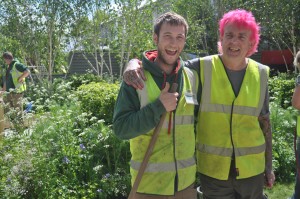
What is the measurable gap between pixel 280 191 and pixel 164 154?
308cm

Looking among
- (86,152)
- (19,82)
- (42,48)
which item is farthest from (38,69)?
(86,152)

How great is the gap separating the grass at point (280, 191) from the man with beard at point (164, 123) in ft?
8.84

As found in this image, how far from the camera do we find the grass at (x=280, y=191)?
4.69 metres

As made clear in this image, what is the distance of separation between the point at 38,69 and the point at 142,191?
12029 millimetres

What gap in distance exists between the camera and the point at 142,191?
2.32m

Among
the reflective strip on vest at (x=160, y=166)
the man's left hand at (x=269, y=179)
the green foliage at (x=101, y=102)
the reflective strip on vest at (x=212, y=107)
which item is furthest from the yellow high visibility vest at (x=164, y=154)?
the green foliage at (x=101, y=102)

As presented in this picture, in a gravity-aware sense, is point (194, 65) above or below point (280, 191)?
above

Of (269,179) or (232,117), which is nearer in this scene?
(232,117)

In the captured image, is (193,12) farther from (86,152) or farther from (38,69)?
(86,152)

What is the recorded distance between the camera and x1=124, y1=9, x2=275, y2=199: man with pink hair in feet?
8.69

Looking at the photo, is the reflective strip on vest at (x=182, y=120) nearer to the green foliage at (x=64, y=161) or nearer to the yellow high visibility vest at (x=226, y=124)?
the yellow high visibility vest at (x=226, y=124)

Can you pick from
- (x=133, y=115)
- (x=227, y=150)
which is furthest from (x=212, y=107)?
(x=133, y=115)

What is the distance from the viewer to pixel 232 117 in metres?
2.65

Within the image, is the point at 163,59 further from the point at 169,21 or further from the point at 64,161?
the point at 64,161
